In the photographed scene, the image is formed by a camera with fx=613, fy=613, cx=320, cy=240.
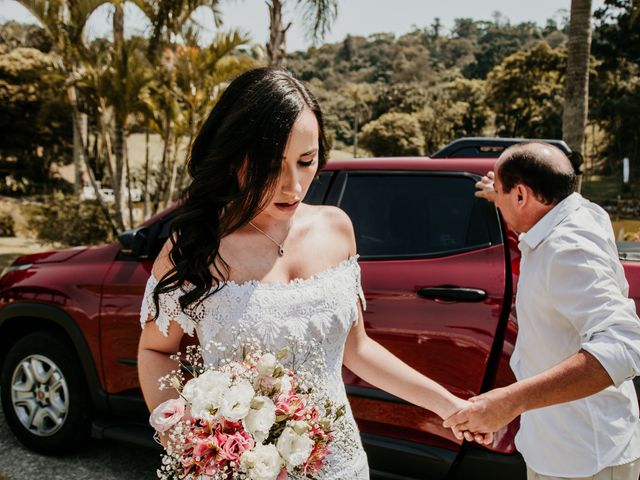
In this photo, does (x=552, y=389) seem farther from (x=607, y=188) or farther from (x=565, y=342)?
(x=607, y=188)

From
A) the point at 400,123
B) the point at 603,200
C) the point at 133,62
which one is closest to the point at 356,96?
the point at 400,123

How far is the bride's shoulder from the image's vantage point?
1.90m

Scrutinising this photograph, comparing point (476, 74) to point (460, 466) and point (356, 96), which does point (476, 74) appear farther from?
point (460, 466)

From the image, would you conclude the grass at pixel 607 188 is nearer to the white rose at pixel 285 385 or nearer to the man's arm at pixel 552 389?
the man's arm at pixel 552 389

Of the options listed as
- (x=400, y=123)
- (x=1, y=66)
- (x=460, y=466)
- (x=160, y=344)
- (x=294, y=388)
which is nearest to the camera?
(x=294, y=388)

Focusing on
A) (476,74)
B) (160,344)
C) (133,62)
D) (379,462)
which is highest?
(476,74)

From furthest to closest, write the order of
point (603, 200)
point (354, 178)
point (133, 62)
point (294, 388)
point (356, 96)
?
point (356, 96) < point (603, 200) < point (133, 62) < point (354, 178) < point (294, 388)

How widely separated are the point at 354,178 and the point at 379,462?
1.48 m

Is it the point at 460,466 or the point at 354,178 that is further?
the point at 354,178

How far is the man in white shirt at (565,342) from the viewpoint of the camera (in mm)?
1688

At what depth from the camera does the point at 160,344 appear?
1690 mm

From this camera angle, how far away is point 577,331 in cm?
188

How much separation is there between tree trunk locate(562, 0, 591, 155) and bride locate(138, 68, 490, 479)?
6.69 metres

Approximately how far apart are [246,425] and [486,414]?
0.89 metres
